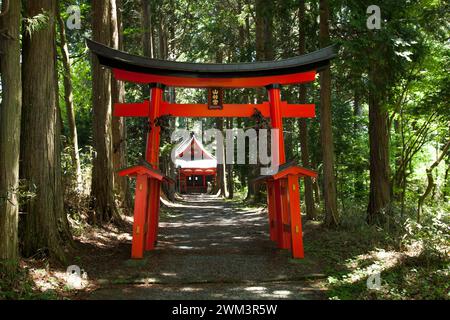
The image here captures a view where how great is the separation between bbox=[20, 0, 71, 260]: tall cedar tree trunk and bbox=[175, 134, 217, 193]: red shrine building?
105 ft

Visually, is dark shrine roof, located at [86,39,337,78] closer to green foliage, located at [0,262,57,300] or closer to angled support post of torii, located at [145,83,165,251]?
angled support post of torii, located at [145,83,165,251]

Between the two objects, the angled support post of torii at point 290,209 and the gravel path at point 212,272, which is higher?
the angled support post of torii at point 290,209

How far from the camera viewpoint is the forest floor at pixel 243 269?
6.28 meters

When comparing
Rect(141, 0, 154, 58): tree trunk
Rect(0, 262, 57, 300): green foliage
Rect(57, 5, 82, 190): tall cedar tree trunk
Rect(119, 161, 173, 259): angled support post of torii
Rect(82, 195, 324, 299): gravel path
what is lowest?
Rect(82, 195, 324, 299): gravel path

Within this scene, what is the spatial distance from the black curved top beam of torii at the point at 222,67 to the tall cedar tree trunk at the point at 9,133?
3804mm

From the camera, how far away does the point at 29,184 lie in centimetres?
732

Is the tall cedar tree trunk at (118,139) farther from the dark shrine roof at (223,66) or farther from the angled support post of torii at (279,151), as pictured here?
the angled support post of torii at (279,151)

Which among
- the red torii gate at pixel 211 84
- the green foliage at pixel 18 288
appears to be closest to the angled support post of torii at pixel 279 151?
the red torii gate at pixel 211 84

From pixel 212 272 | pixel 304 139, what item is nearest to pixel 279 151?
pixel 304 139

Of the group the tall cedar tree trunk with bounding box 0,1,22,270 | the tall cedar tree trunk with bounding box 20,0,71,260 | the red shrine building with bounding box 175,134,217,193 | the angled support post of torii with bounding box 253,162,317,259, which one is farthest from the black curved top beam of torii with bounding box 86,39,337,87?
the red shrine building with bounding box 175,134,217,193

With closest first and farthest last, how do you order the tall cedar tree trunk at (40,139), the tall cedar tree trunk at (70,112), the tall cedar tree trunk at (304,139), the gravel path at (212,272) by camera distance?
the gravel path at (212,272) → the tall cedar tree trunk at (40,139) → the tall cedar tree trunk at (70,112) → the tall cedar tree trunk at (304,139)

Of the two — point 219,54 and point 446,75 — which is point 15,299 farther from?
point 219,54

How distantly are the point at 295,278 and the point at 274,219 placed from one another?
3728mm

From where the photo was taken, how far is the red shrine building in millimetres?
40719
